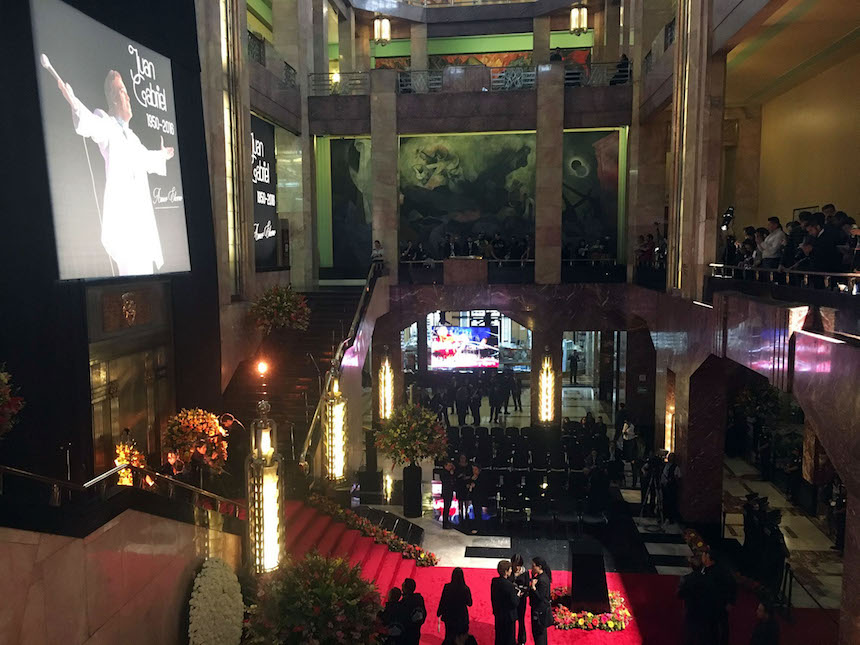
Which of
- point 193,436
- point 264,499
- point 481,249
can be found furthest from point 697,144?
point 264,499

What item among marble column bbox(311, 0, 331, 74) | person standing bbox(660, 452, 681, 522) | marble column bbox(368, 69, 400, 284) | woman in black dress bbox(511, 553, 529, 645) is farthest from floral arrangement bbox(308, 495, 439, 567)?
marble column bbox(311, 0, 331, 74)

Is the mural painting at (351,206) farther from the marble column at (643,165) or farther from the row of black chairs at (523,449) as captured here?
the row of black chairs at (523,449)

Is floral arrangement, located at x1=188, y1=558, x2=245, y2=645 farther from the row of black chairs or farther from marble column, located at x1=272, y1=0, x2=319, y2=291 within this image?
marble column, located at x1=272, y1=0, x2=319, y2=291

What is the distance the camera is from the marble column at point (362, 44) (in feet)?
84.0

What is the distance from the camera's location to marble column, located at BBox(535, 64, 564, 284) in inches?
741

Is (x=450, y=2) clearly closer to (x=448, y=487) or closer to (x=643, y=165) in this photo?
(x=643, y=165)

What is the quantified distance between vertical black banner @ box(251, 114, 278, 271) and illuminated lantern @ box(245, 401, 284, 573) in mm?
10589

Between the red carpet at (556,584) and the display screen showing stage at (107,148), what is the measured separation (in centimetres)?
452

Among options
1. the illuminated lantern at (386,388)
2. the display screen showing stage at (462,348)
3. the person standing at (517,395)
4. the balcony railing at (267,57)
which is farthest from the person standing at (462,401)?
the balcony railing at (267,57)

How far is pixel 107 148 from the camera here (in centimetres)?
909

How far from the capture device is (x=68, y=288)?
8.27m

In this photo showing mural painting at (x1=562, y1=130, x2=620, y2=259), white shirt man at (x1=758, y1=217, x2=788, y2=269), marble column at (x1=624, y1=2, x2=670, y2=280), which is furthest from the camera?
mural painting at (x1=562, y1=130, x2=620, y2=259)

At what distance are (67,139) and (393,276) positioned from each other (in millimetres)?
11649

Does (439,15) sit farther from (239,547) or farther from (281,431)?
(239,547)
